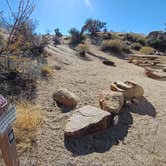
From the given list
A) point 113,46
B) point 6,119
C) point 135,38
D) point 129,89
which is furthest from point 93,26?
point 6,119

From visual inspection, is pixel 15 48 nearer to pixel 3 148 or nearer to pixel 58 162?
pixel 58 162

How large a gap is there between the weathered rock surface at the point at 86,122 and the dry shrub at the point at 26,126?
507mm

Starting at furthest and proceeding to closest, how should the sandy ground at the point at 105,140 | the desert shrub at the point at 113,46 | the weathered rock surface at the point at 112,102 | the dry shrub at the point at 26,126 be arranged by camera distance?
the desert shrub at the point at 113,46, the weathered rock surface at the point at 112,102, the dry shrub at the point at 26,126, the sandy ground at the point at 105,140

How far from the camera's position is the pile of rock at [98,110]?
3.71 m

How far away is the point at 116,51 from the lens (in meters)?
14.0

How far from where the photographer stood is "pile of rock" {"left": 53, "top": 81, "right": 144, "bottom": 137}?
3.71 m

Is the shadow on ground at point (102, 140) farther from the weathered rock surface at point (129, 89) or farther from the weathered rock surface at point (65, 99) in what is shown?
the weathered rock surface at point (65, 99)

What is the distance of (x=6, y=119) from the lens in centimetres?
190

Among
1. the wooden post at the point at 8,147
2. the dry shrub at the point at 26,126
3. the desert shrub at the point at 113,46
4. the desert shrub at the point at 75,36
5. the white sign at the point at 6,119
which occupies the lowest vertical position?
the dry shrub at the point at 26,126

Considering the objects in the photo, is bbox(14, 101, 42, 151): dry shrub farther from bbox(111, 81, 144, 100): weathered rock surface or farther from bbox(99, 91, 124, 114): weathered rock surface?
bbox(111, 81, 144, 100): weathered rock surface

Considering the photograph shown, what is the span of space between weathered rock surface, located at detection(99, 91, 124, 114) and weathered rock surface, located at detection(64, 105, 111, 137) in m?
0.28

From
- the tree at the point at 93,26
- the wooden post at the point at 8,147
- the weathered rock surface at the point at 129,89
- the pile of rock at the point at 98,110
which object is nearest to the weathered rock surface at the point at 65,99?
the pile of rock at the point at 98,110

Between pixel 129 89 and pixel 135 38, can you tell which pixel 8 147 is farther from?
pixel 135 38

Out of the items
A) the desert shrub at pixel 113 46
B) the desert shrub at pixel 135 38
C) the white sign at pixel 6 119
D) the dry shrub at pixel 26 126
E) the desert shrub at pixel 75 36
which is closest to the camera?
the white sign at pixel 6 119
